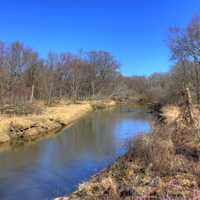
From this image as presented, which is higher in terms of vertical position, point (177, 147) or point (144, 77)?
point (144, 77)

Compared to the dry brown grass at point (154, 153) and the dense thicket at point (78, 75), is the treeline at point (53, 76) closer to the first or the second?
the dense thicket at point (78, 75)

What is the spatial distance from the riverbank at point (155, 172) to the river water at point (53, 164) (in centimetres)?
119

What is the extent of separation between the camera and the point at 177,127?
10.7 meters

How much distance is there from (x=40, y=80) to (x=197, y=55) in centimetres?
2126

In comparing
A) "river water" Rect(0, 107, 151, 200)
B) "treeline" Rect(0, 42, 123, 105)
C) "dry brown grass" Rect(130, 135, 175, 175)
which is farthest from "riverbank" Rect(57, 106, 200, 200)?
"treeline" Rect(0, 42, 123, 105)

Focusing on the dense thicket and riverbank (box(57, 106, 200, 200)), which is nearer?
riverbank (box(57, 106, 200, 200))

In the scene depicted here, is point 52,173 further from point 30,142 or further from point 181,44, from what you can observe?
point 181,44

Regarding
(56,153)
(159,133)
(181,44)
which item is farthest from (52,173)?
(181,44)

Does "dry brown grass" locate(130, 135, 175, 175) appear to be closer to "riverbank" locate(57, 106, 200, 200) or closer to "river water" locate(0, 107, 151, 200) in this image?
"riverbank" locate(57, 106, 200, 200)

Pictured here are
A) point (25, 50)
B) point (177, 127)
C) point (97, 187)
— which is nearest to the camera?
point (97, 187)

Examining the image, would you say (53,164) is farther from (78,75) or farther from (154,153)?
(78,75)

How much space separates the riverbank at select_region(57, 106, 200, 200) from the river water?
119 centimetres

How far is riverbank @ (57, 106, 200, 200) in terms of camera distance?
5.64 meters

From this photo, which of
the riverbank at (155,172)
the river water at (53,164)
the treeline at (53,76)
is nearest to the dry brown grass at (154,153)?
the riverbank at (155,172)
